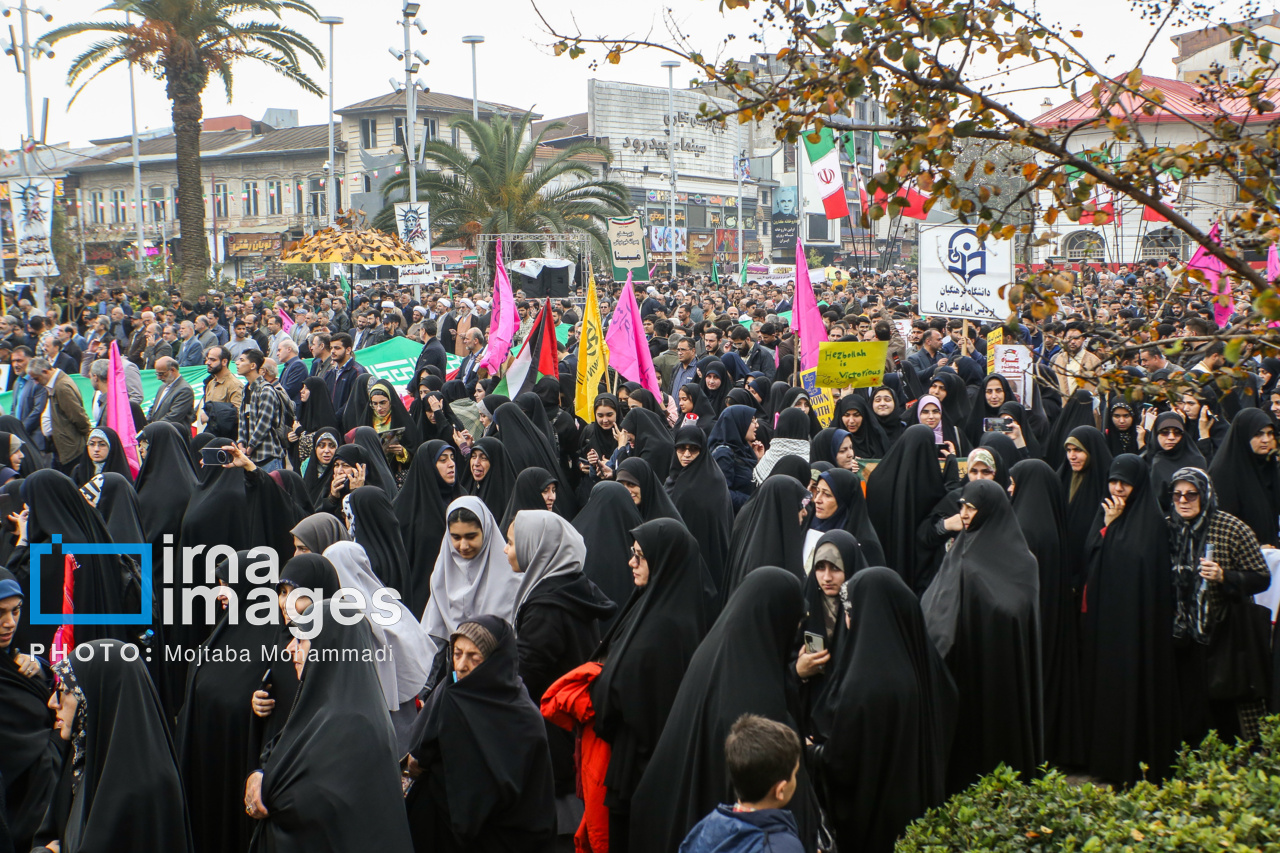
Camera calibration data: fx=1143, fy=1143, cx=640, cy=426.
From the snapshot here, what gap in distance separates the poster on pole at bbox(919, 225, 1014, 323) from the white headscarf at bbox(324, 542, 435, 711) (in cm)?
587

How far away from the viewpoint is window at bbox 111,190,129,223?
61500 millimetres

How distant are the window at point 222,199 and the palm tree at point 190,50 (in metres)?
37.9

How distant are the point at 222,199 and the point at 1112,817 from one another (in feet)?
205

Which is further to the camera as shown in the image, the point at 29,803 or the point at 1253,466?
the point at 1253,466

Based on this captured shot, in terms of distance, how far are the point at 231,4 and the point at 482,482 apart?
18993 millimetres

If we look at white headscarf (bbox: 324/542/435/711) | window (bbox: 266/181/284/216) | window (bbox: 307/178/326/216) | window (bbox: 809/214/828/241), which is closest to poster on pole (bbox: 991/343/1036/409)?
white headscarf (bbox: 324/542/435/711)

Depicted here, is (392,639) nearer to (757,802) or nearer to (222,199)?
(757,802)

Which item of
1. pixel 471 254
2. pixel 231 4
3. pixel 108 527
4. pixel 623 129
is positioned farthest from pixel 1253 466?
pixel 623 129

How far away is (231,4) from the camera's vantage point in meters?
22.2

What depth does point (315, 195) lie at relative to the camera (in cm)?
5672

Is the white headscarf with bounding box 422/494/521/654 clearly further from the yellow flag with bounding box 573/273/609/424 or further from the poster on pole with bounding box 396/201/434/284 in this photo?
the poster on pole with bounding box 396/201/434/284

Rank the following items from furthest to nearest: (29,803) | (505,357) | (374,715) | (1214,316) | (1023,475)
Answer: (505,357) < (1214,316) < (1023,475) < (29,803) < (374,715)

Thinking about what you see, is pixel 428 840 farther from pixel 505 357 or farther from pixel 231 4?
pixel 231 4

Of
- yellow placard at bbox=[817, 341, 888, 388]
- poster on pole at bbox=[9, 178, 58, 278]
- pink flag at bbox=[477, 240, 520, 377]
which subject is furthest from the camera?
poster on pole at bbox=[9, 178, 58, 278]
